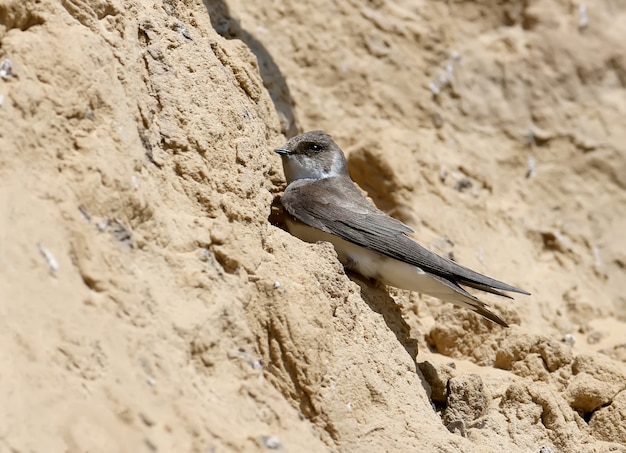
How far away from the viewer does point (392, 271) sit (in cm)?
427

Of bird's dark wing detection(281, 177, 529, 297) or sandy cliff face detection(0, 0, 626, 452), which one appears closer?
sandy cliff face detection(0, 0, 626, 452)

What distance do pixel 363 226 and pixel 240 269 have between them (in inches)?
48.3

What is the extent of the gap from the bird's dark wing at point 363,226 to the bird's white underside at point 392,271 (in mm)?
24

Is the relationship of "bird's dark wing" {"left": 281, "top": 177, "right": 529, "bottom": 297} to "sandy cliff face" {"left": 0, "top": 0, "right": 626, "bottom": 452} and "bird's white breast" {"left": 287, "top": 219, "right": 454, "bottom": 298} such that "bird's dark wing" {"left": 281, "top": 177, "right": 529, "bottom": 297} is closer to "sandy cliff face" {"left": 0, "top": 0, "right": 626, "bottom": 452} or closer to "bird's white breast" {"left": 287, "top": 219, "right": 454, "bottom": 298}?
"bird's white breast" {"left": 287, "top": 219, "right": 454, "bottom": 298}

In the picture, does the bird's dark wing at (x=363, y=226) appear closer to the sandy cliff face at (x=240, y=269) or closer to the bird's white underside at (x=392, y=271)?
the bird's white underside at (x=392, y=271)

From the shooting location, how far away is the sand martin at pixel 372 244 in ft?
14.0

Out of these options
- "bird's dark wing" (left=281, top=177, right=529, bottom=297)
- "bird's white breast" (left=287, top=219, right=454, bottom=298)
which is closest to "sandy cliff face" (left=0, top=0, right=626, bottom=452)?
"bird's white breast" (left=287, top=219, right=454, bottom=298)

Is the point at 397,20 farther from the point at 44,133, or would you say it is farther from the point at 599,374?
the point at 44,133

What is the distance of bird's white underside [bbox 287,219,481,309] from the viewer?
4.27 m

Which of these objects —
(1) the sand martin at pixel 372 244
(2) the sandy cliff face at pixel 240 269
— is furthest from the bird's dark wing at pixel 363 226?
(2) the sandy cliff face at pixel 240 269

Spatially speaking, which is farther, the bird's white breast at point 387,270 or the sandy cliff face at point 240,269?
the bird's white breast at point 387,270

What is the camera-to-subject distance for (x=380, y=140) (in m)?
5.79

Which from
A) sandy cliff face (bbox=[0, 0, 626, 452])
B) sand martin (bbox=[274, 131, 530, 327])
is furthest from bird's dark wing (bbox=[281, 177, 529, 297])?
sandy cliff face (bbox=[0, 0, 626, 452])

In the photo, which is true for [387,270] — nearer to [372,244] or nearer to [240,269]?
[372,244]
